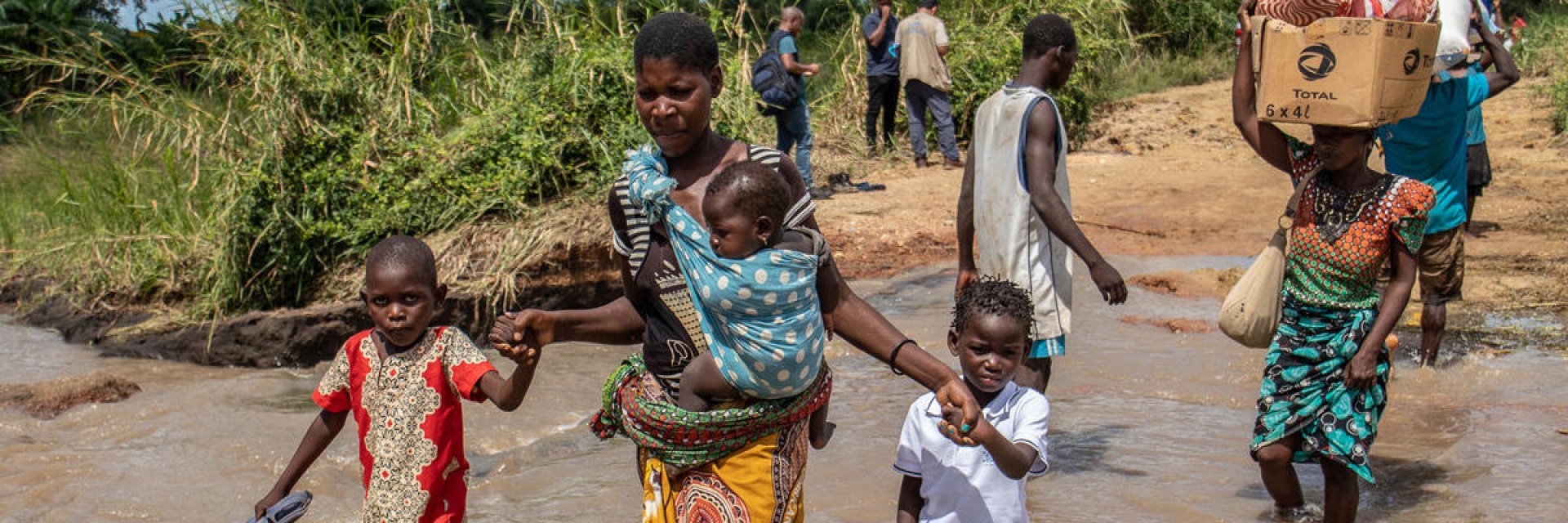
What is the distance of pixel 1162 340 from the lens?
22.2 feet

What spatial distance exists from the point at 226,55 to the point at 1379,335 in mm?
6958

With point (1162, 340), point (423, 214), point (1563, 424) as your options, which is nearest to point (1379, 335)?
point (1563, 424)

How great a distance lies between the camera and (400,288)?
308cm

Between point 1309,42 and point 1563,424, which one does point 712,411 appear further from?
point 1563,424

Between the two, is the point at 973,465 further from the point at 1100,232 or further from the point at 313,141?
the point at 1100,232

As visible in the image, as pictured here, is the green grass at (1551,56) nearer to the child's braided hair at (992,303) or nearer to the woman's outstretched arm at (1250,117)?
the woman's outstretched arm at (1250,117)

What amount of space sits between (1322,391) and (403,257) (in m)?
2.49

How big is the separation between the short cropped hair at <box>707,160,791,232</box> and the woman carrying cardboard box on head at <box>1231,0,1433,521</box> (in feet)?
6.30

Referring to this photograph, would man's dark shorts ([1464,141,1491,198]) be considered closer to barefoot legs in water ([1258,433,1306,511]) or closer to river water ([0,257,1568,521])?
river water ([0,257,1568,521])

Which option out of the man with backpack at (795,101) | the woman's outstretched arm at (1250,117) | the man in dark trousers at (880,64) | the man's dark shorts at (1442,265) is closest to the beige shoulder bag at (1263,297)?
the woman's outstretched arm at (1250,117)

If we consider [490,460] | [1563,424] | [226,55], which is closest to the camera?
[1563,424]

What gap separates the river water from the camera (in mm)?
4555

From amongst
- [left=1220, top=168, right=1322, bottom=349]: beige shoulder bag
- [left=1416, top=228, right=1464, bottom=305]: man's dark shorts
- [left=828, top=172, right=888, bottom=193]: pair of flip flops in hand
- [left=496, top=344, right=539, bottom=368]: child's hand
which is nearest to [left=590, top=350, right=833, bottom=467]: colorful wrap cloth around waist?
[left=496, top=344, right=539, bottom=368]: child's hand

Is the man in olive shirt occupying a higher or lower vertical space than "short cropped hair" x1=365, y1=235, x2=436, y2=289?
lower
